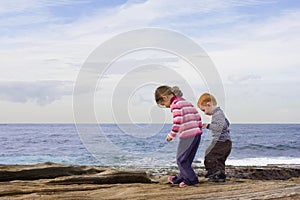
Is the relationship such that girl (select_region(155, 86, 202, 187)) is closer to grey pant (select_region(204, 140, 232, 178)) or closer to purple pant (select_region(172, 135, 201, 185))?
purple pant (select_region(172, 135, 201, 185))

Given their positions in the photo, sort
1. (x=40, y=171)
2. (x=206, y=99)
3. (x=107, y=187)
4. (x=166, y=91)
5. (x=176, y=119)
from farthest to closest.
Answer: (x=40, y=171)
(x=206, y=99)
(x=107, y=187)
(x=166, y=91)
(x=176, y=119)

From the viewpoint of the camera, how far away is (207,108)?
713 cm

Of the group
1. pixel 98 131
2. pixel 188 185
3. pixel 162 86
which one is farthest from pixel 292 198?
pixel 98 131

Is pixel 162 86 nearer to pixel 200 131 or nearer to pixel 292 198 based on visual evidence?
pixel 200 131

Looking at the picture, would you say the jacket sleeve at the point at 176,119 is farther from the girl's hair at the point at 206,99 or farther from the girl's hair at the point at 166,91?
the girl's hair at the point at 206,99

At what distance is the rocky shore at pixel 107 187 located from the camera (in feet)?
19.3

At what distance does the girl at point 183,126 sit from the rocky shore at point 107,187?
279mm

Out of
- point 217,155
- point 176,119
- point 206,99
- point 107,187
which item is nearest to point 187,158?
point 176,119

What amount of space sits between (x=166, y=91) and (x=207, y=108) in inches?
34.1

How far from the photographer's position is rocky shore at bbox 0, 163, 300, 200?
5895mm

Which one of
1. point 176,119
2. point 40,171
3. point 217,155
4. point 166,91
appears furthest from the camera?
point 40,171

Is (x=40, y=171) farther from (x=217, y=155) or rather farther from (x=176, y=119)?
(x=217, y=155)

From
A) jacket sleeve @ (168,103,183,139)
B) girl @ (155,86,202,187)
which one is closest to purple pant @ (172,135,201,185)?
girl @ (155,86,202,187)

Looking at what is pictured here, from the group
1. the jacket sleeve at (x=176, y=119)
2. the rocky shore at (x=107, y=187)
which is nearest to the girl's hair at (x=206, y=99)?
the jacket sleeve at (x=176, y=119)
